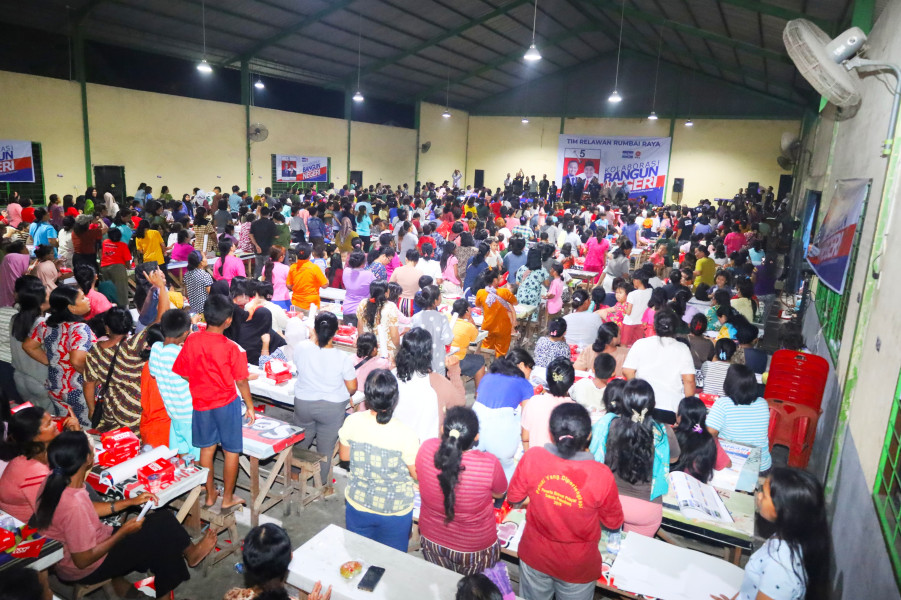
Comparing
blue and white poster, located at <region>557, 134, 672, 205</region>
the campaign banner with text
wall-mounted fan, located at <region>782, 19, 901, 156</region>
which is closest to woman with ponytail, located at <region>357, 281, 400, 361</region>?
wall-mounted fan, located at <region>782, 19, 901, 156</region>

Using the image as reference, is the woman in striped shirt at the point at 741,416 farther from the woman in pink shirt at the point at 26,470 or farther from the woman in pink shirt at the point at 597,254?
the woman in pink shirt at the point at 597,254

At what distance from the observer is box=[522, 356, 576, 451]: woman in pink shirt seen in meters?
3.27

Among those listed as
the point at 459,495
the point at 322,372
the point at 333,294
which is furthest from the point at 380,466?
the point at 333,294

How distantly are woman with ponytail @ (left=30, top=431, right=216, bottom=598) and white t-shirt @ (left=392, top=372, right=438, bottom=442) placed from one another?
4.36 ft

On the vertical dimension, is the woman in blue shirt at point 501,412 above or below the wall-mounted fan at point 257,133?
below

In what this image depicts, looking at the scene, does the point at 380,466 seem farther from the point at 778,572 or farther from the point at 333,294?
the point at 333,294

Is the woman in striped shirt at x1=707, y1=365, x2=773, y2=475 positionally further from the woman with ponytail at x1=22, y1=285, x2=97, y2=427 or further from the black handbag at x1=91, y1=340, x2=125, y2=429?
the woman with ponytail at x1=22, y1=285, x2=97, y2=427

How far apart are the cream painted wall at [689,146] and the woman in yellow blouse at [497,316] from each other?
57.2 feet

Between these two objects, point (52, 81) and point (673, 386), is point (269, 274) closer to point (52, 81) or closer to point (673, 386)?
point (673, 386)

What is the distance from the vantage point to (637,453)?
273cm

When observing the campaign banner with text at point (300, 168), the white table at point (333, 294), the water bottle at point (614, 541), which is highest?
the campaign banner with text at point (300, 168)

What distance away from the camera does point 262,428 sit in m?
3.80

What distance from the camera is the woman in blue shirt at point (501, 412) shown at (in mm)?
3391

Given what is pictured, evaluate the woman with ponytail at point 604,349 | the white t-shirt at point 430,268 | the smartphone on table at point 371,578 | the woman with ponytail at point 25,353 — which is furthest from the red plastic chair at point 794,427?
the woman with ponytail at point 25,353
